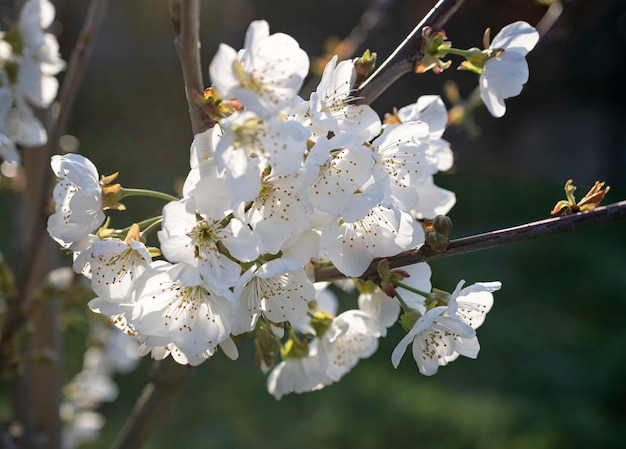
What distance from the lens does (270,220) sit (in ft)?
1.99

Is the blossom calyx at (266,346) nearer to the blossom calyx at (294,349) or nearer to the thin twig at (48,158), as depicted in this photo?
the blossom calyx at (294,349)

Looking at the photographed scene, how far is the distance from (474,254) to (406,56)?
403 cm

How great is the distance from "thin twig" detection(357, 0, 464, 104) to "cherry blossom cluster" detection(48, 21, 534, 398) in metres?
0.03

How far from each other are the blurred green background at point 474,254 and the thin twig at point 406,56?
0.25 metres

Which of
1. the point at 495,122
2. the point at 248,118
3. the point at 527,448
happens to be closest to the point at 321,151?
the point at 248,118

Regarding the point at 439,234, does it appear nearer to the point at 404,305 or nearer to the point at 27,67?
the point at 404,305

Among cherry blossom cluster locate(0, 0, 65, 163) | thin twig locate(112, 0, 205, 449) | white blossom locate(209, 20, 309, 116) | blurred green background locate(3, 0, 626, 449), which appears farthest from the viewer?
blurred green background locate(3, 0, 626, 449)

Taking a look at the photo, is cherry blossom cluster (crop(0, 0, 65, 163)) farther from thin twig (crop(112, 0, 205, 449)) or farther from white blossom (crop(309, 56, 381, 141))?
white blossom (crop(309, 56, 381, 141))

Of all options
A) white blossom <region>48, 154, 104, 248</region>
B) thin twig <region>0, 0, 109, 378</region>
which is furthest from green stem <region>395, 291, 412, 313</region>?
thin twig <region>0, 0, 109, 378</region>

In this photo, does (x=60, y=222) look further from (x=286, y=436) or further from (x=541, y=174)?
(x=541, y=174)

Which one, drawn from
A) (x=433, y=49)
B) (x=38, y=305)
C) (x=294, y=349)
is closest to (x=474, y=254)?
(x=38, y=305)

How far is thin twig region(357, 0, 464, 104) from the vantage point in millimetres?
738

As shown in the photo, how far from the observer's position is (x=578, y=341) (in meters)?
3.51

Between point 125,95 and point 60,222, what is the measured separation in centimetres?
559
